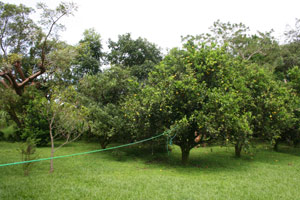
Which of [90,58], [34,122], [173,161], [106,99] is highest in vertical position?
[90,58]

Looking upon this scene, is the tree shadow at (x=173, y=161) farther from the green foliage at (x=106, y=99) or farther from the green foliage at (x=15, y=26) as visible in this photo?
the green foliage at (x=15, y=26)

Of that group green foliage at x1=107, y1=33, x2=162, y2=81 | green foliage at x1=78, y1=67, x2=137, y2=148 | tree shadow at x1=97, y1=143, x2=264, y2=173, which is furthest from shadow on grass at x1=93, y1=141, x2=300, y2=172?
green foliage at x1=107, y1=33, x2=162, y2=81

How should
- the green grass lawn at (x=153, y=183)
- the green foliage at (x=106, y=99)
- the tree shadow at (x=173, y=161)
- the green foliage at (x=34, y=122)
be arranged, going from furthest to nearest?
1. the green foliage at (x=34, y=122)
2. the green foliage at (x=106, y=99)
3. the tree shadow at (x=173, y=161)
4. the green grass lawn at (x=153, y=183)

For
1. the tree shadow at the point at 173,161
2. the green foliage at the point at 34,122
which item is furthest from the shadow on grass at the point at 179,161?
the green foliage at the point at 34,122

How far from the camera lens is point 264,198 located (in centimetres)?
589

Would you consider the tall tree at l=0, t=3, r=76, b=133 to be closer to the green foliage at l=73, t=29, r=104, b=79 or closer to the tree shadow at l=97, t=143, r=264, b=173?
the green foliage at l=73, t=29, r=104, b=79

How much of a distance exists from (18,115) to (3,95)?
2.35 meters

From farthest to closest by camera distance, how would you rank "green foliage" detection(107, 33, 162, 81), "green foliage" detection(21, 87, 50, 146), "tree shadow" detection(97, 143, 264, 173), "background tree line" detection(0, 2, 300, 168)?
"green foliage" detection(107, 33, 162, 81) → "green foliage" detection(21, 87, 50, 146) → "tree shadow" detection(97, 143, 264, 173) → "background tree line" detection(0, 2, 300, 168)

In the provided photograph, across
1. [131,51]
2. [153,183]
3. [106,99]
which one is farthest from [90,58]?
[153,183]

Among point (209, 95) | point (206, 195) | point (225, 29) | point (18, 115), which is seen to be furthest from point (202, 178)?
point (225, 29)

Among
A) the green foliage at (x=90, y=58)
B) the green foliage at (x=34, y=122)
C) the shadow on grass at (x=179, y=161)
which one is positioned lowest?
the shadow on grass at (x=179, y=161)

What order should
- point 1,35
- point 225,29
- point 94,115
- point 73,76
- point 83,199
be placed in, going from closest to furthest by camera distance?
point 83,199, point 94,115, point 1,35, point 73,76, point 225,29

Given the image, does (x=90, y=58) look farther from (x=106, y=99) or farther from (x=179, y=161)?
(x=179, y=161)

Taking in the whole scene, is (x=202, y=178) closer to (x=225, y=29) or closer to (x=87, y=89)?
(x=87, y=89)
